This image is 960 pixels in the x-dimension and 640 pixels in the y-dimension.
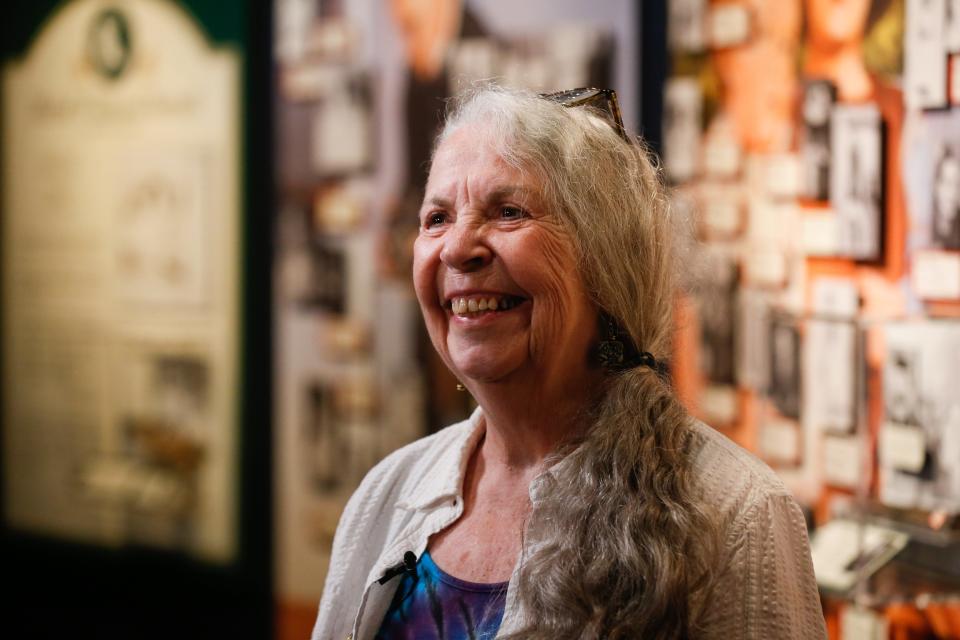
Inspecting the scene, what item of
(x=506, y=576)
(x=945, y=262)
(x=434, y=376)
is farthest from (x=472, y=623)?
(x=434, y=376)

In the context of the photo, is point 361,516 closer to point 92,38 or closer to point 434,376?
point 434,376

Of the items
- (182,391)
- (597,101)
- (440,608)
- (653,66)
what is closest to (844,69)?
(653,66)

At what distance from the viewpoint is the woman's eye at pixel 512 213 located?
60.1 inches

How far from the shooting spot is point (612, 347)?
1.56 metres

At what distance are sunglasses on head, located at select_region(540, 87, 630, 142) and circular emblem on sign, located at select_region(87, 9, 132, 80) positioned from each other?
128 inches

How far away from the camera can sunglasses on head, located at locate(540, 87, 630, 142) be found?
5.23ft

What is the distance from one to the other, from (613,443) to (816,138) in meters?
1.57

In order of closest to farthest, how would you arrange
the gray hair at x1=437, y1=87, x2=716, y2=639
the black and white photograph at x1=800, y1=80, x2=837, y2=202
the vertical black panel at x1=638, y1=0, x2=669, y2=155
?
the gray hair at x1=437, y1=87, x2=716, y2=639
the black and white photograph at x1=800, y1=80, x2=837, y2=202
the vertical black panel at x1=638, y1=0, x2=669, y2=155

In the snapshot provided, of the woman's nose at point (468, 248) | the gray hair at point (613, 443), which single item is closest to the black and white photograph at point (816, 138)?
the gray hair at point (613, 443)

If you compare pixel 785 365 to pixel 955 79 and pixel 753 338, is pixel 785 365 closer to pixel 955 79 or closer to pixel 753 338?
pixel 753 338

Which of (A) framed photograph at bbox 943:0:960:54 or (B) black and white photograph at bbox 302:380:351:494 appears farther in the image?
(B) black and white photograph at bbox 302:380:351:494

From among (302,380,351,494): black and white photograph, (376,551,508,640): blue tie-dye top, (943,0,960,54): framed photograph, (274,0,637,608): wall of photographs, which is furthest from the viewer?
(302,380,351,494): black and white photograph

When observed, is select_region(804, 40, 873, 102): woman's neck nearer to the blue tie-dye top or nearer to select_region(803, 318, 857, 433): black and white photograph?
select_region(803, 318, 857, 433): black and white photograph

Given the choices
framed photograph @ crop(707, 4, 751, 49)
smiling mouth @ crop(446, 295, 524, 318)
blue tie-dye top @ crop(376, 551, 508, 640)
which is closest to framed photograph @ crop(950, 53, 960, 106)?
framed photograph @ crop(707, 4, 751, 49)
